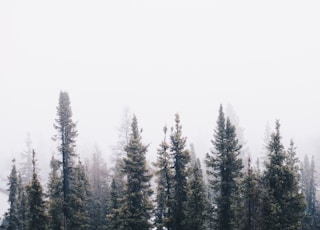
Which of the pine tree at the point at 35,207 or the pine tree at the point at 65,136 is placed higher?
the pine tree at the point at 65,136

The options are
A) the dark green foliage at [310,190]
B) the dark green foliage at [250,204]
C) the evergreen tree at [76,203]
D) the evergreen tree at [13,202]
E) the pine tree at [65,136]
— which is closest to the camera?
the dark green foliage at [250,204]

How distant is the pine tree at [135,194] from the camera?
3064 centimetres

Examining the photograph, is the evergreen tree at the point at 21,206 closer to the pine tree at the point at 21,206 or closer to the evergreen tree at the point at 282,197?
the pine tree at the point at 21,206

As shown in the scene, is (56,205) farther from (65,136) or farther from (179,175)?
(179,175)

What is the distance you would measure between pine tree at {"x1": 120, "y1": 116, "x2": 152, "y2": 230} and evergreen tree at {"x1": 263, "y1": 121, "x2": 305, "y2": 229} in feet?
36.8

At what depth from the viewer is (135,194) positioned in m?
30.9

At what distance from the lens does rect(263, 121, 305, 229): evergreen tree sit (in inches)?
1065

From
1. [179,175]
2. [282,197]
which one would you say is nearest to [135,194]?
[179,175]

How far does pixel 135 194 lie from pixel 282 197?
13.6 meters

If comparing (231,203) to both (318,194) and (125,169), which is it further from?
(318,194)

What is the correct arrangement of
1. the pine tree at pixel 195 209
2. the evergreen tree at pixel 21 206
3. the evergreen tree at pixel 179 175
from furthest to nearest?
1. the evergreen tree at pixel 21 206
2. the evergreen tree at pixel 179 175
3. the pine tree at pixel 195 209

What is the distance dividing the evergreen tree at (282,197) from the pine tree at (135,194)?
1121 centimetres

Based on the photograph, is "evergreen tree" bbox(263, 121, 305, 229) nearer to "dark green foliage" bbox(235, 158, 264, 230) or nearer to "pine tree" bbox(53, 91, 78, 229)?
"dark green foliage" bbox(235, 158, 264, 230)

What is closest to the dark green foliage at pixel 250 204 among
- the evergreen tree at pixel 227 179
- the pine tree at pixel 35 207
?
the evergreen tree at pixel 227 179
